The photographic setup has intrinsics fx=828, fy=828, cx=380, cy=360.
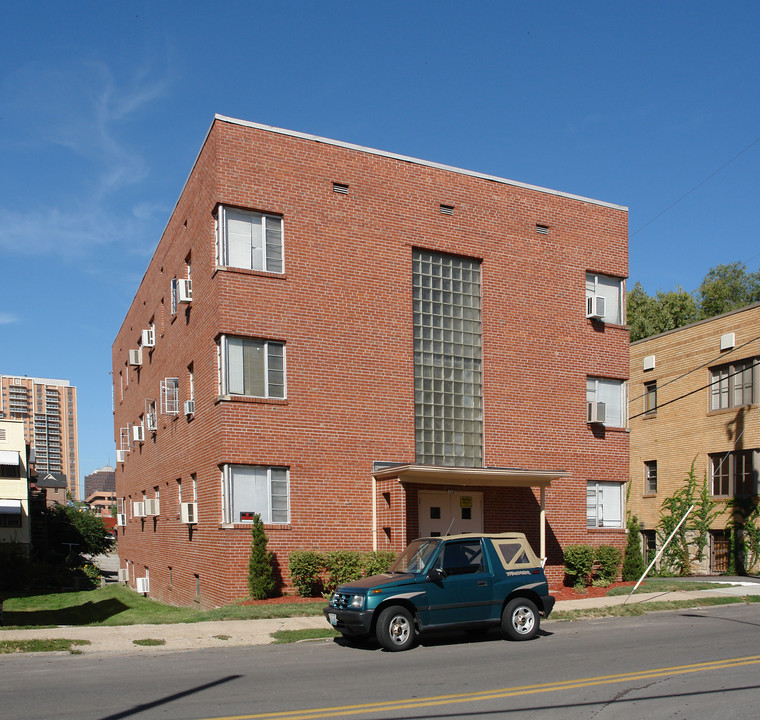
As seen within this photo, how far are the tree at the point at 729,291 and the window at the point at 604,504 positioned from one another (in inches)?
1365

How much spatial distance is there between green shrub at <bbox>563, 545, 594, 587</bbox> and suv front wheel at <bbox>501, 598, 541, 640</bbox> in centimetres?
860

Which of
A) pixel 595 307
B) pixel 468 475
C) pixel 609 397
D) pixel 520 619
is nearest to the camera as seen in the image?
pixel 520 619

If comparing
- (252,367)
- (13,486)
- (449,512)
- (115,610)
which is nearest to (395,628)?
(449,512)

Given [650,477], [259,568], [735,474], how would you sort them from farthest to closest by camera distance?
[650,477] → [735,474] → [259,568]

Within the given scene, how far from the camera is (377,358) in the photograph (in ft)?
71.2

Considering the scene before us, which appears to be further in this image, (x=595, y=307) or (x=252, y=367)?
(x=595, y=307)

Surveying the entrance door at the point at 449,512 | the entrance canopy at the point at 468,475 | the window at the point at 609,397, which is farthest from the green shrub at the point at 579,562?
the window at the point at 609,397

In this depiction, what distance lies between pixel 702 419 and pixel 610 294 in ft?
33.6

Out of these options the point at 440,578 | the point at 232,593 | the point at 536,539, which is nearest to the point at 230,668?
the point at 440,578

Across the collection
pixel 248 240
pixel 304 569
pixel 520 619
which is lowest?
pixel 304 569

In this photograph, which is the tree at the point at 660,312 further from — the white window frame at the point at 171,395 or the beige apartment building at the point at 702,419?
the white window frame at the point at 171,395

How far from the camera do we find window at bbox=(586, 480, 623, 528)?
2448 centimetres

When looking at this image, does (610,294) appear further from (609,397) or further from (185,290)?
(185,290)

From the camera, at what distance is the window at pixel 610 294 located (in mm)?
25500
